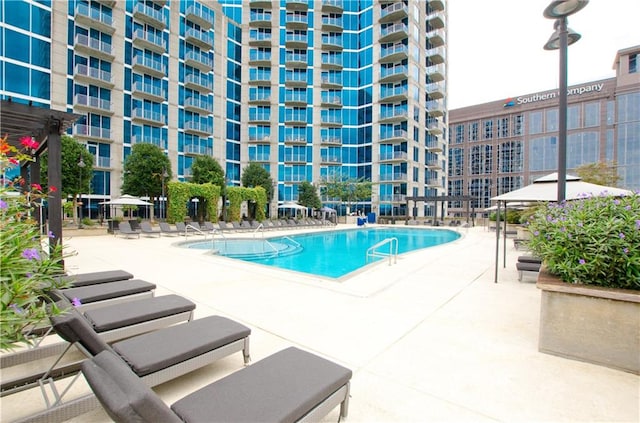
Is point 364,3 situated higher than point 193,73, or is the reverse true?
point 364,3

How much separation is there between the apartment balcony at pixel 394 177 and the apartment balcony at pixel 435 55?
16974mm

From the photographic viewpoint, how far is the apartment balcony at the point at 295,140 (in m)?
39.9

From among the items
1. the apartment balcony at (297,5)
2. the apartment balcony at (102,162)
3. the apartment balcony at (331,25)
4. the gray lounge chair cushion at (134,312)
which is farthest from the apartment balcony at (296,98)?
the gray lounge chair cushion at (134,312)

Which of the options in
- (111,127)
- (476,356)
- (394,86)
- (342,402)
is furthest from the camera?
(394,86)

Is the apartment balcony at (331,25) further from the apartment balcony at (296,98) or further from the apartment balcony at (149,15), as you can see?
the apartment balcony at (149,15)

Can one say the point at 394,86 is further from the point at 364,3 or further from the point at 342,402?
the point at 342,402

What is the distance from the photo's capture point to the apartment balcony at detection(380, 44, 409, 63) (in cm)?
3606

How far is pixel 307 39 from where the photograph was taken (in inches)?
1581

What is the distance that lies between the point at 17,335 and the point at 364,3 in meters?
47.4

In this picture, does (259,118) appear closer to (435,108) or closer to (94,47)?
(94,47)

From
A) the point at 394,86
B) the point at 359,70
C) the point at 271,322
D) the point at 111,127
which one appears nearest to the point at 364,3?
the point at 359,70

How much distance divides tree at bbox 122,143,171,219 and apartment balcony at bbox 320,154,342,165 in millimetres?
19288

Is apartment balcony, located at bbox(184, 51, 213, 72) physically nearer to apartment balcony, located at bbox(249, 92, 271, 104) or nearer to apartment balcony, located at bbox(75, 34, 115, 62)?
apartment balcony, located at bbox(249, 92, 271, 104)

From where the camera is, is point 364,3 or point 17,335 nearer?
point 17,335
